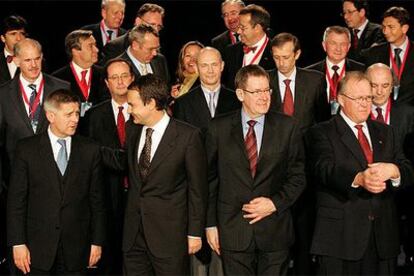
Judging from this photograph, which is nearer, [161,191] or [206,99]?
[161,191]

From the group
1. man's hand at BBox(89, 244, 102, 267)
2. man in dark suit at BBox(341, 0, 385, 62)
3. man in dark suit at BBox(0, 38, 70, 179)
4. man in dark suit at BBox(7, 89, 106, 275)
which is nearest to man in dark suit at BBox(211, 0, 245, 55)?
man in dark suit at BBox(341, 0, 385, 62)

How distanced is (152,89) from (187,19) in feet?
13.2

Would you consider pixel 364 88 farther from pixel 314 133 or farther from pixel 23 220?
pixel 23 220

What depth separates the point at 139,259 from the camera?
562cm

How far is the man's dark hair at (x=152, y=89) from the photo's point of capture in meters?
5.59

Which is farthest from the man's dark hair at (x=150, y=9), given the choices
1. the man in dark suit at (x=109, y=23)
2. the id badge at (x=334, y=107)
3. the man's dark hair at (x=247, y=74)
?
the man's dark hair at (x=247, y=74)

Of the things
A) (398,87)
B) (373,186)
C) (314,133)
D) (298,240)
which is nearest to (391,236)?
(373,186)

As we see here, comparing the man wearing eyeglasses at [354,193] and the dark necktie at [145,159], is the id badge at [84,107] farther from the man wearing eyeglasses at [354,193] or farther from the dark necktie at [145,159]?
the man wearing eyeglasses at [354,193]

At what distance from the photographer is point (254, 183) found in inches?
224

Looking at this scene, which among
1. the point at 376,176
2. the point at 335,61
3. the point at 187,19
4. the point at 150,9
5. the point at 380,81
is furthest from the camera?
the point at 187,19

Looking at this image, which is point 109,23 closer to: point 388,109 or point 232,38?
point 232,38

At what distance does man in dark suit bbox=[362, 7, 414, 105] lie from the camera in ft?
24.8

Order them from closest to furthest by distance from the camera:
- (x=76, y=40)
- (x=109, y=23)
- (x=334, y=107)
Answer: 1. (x=334, y=107)
2. (x=76, y=40)
3. (x=109, y=23)

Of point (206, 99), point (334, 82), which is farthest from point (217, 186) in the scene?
point (334, 82)
